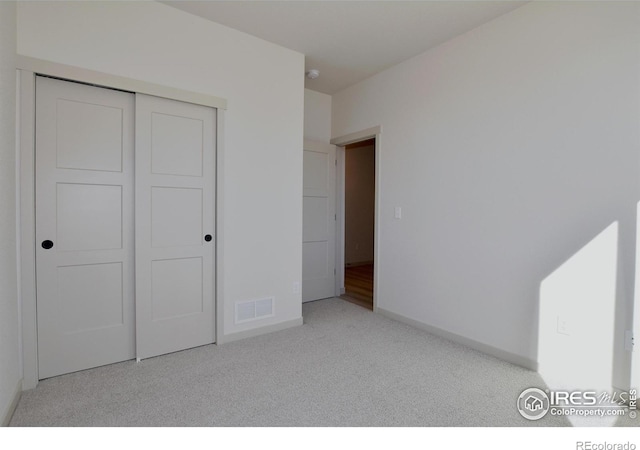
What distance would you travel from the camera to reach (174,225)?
110 inches

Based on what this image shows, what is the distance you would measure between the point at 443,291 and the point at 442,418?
58.6 inches

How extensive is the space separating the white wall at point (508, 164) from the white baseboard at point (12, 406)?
3158 mm

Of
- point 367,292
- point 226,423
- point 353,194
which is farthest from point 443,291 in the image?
point 353,194

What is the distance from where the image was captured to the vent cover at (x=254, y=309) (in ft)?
10.3

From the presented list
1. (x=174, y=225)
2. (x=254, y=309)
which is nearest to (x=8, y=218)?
(x=174, y=225)

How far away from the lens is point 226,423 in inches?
72.8

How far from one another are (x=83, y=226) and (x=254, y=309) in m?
1.56

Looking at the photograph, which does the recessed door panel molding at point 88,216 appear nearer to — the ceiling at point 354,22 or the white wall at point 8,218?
the white wall at point 8,218

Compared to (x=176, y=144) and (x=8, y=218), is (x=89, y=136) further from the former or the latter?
(x=8, y=218)

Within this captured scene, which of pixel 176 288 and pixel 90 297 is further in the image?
pixel 176 288

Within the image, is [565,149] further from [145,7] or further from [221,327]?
[145,7]

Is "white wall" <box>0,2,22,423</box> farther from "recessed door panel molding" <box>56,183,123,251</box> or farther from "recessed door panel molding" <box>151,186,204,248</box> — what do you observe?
"recessed door panel molding" <box>151,186,204,248</box>

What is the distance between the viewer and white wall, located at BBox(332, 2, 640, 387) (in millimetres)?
2156
